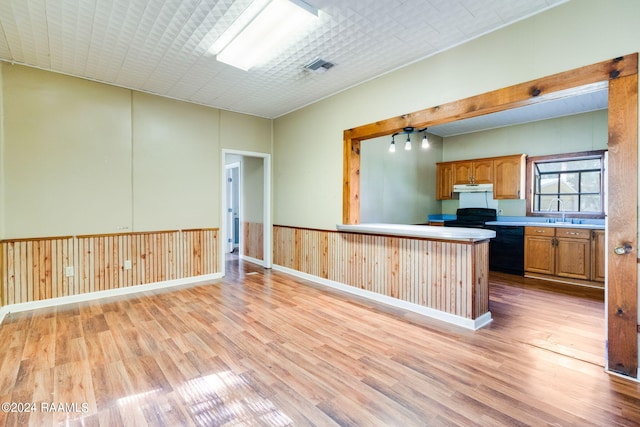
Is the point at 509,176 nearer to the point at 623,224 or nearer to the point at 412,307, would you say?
the point at 412,307

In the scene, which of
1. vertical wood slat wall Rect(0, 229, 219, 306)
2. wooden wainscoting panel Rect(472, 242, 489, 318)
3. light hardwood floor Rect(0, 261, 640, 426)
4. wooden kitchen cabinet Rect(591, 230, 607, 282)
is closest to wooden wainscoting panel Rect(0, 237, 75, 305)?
vertical wood slat wall Rect(0, 229, 219, 306)

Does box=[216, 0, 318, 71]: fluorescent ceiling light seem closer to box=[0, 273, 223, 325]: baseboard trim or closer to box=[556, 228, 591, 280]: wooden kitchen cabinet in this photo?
box=[0, 273, 223, 325]: baseboard trim

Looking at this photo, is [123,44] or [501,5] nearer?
[501,5]

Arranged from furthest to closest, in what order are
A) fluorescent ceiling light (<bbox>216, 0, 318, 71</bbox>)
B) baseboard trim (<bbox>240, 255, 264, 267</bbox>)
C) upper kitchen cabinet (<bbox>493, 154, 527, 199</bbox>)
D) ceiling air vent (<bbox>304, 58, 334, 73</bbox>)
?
1. baseboard trim (<bbox>240, 255, 264, 267</bbox>)
2. upper kitchen cabinet (<bbox>493, 154, 527, 199</bbox>)
3. ceiling air vent (<bbox>304, 58, 334, 73</bbox>)
4. fluorescent ceiling light (<bbox>216, 0, 318, 71</bbox>)

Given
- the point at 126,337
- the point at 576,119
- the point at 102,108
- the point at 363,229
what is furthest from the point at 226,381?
the point at 576,119

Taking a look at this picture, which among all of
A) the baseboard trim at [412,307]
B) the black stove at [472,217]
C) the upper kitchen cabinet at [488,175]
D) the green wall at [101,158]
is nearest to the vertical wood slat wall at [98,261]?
the green wall at [101,158]

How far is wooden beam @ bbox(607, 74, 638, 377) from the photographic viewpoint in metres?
2.03

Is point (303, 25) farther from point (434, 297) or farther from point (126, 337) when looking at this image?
point (126, 337)

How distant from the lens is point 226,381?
6.71 feet

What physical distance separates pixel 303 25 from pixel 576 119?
5072 millimetres

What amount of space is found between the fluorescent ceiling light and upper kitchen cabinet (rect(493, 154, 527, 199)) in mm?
4806

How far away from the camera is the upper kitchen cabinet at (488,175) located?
5484mm

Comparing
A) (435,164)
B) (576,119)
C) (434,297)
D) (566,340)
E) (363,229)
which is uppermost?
(576,119)

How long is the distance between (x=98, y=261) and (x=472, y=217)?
644cm
